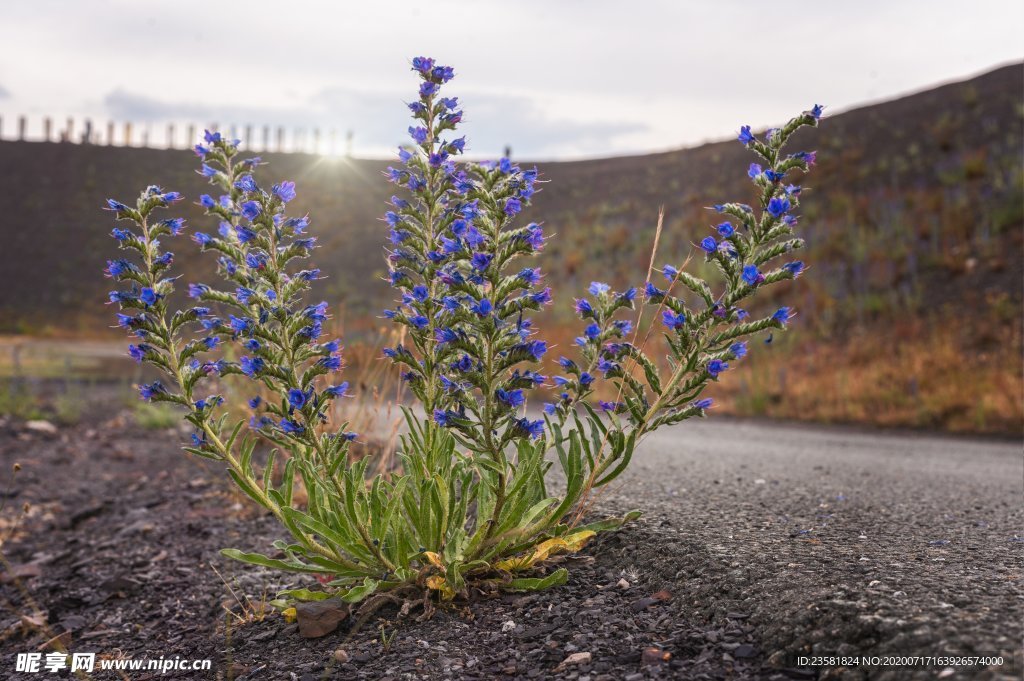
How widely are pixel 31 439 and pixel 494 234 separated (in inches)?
362

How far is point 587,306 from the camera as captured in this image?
10.8 feet

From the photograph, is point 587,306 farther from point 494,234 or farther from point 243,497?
point 243,497

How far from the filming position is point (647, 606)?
2.93 m

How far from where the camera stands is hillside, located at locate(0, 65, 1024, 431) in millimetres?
11477

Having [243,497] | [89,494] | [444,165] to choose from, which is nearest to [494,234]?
[444,165]

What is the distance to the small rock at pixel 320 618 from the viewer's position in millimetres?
3213

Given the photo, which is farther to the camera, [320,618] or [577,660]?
[320,618]

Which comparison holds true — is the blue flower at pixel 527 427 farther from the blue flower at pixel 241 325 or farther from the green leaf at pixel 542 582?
the blue flower at pixel 241 325

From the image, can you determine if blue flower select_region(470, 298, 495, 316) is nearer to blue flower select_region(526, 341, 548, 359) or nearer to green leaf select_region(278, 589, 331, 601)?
blue flower select_region(526, 341, 548, 359)

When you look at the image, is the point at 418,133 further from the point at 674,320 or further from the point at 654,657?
the point at 654,657

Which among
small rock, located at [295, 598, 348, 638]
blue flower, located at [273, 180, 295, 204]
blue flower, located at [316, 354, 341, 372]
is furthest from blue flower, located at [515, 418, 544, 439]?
blue flower, located at [273, 180, 295, 204]

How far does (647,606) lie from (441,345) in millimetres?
Answer: 1263

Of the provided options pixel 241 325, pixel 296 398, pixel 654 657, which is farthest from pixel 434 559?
pixel 241 325

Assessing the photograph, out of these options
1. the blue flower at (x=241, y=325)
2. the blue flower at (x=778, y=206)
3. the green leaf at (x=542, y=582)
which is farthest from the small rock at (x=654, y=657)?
the blue flower at (x=241, y=325)
